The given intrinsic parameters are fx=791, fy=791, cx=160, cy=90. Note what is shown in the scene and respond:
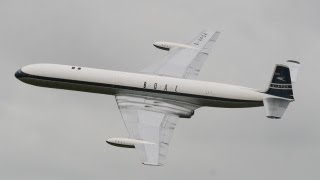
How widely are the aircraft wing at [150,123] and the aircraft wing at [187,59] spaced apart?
6.05m

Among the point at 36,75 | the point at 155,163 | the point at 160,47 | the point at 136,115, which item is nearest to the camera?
the point at 155,163

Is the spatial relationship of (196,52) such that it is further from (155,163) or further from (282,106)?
(155,163)

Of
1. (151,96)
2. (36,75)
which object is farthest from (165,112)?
(36,75)

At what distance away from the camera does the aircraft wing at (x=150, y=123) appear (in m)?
→ 80.1

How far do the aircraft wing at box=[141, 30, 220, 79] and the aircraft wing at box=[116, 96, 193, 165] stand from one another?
6050 millimetres

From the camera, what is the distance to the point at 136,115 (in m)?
89.2

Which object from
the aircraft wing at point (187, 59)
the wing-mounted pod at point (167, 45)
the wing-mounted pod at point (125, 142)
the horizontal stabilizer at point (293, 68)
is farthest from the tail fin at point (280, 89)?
the wing-mounted pod at point (125, 142)

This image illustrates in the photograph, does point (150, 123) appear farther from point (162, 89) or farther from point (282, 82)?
point (282, 82)

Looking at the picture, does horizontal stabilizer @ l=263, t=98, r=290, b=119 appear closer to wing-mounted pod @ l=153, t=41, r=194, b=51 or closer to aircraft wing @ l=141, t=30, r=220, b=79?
aircraft wing @ l=141, t=30, r=220, b=79

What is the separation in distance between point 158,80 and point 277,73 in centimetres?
1398

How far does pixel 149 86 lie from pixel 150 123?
712 centimetres

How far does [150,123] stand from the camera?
87.4 meters

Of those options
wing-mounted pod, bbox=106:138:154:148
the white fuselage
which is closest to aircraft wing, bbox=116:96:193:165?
wing-mounted pod, bbox=106:138:154:148

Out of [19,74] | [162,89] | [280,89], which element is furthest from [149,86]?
[19,74]
